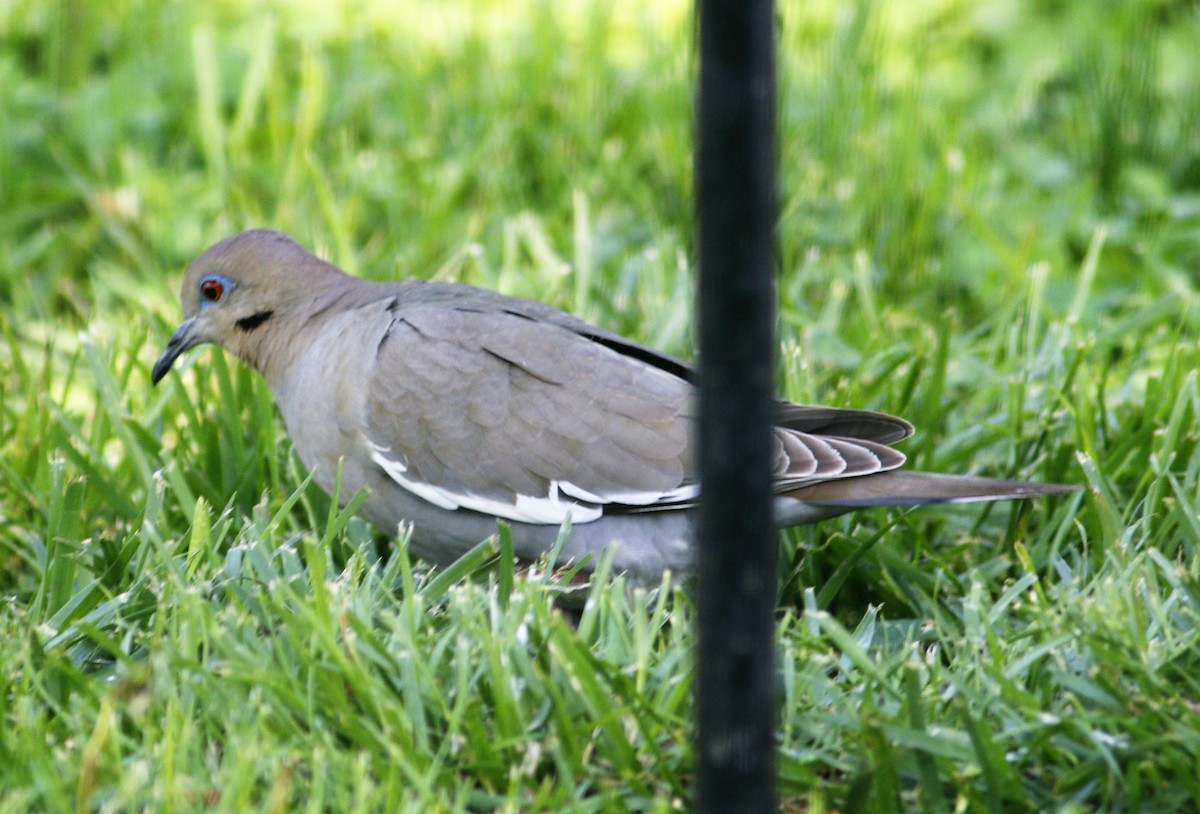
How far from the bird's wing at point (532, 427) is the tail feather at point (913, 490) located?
0.17ft

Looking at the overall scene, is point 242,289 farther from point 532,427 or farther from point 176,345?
point 532,427

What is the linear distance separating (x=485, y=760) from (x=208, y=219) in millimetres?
3009

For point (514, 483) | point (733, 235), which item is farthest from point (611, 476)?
point (733, 235)

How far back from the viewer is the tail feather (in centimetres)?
263

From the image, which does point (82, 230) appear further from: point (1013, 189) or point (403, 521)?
point (1013, 189)

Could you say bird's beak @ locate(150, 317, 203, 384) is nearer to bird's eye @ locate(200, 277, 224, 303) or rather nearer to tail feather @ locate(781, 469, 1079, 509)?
bird's eye @ locate(200, 277, 224, 303)

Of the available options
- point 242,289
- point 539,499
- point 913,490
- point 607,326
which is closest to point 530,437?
point 539,499

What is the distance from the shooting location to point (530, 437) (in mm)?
2922

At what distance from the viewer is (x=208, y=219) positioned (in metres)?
4.64

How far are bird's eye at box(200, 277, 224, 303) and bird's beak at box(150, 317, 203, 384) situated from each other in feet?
0.21

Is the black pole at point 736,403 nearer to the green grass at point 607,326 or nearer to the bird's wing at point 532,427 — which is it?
the green grass at point 607,326

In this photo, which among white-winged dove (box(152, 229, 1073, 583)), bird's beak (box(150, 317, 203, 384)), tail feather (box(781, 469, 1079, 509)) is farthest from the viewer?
bird's beak (box(150, 317, 203, 384))

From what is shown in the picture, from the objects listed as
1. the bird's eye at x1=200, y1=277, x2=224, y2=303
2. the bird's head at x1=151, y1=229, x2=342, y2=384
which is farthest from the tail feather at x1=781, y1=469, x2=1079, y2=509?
the bird's eye at x1=200, y1=277, x2=224, y2=303

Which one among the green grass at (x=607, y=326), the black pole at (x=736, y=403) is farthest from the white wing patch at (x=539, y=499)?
the black pole at (x=736, y=403)
